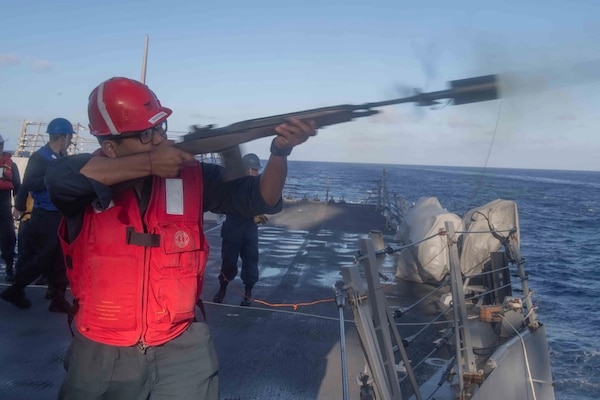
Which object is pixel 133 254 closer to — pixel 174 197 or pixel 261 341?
pixel 174 197

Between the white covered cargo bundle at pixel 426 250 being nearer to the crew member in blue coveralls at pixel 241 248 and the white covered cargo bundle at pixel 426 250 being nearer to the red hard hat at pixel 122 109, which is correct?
the crew member in blue coveralls at pixel 241 248

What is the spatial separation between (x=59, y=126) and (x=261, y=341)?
127 inches

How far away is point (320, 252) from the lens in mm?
12852

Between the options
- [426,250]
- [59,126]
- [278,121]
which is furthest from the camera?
[426,250]

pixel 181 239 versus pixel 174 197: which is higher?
pixel 174 197

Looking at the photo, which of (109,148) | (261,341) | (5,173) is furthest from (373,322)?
(5,173)

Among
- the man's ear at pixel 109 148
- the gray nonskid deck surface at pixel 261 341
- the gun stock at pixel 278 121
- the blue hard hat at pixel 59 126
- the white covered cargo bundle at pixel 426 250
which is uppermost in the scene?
the blue hard hat at pixel 59 126

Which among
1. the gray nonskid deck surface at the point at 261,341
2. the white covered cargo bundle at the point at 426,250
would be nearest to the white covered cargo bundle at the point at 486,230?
the white covered cargo bundle at the point at 426,250

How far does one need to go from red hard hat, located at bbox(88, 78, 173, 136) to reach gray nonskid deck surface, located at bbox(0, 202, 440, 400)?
2.84 metres

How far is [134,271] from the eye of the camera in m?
2.73

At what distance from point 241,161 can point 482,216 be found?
6136mm

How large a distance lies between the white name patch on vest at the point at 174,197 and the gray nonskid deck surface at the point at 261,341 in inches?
101

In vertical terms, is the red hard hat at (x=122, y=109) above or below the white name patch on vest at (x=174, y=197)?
above

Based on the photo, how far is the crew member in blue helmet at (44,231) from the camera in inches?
253
